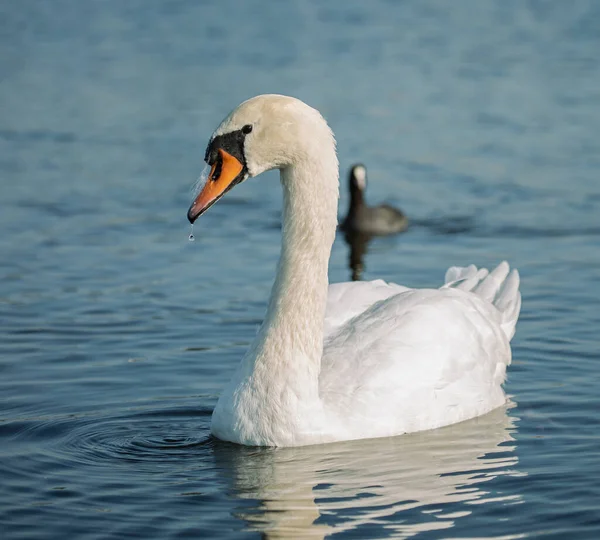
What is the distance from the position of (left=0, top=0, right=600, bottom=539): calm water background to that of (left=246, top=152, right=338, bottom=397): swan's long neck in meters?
0.50

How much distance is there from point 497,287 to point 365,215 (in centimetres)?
563

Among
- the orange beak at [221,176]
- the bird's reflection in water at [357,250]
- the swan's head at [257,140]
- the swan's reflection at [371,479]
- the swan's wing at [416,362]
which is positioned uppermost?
the swan's head at [257,140]

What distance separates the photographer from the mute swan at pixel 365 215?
1533 centimetres

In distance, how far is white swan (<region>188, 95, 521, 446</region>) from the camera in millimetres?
7633

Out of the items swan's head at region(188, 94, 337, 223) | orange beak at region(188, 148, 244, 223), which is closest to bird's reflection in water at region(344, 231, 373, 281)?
swan's head at region(188, 94, 337, 223)

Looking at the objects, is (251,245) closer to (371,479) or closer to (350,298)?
(350,298)

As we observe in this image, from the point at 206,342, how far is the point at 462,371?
2674mm

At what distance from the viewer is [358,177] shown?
54.4 feet

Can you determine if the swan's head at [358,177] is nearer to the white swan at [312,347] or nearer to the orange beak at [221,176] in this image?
the white swan at [312,347]

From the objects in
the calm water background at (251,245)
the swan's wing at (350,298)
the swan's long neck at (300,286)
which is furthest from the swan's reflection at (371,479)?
the swan's wing at (350,298)

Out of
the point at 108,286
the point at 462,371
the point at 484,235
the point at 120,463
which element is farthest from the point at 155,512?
the point at 484,235

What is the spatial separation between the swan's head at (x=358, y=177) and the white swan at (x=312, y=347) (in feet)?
25.7

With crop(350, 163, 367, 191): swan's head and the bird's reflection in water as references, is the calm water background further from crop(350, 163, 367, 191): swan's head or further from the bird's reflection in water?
crop(350, 163, 367, 191): swan's head

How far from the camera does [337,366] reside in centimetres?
825
